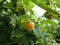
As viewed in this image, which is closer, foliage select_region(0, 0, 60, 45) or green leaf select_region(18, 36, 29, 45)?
foliage select_region(0, 0, 60, 45)

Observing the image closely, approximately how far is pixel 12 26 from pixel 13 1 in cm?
24

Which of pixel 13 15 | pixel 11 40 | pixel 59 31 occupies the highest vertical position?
pixel 13 15

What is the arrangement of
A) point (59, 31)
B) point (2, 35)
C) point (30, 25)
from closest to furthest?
1. point (30, 25)
2. point (2, 35)
3. point (59, 31)

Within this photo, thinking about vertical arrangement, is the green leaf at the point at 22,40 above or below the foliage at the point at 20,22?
below

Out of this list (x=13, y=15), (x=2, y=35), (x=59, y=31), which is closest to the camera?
(x=13, y=15)

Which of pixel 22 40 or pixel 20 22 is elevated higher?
pixel 20 22

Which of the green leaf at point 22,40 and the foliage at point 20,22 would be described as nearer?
the foliage at point 20,22

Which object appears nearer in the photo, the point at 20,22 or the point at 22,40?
the point at 20,22

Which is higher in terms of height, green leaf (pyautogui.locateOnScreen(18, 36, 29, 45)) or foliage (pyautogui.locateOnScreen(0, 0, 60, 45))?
foliage (pyautogui.locateOnScreen(0, 0, 60, 45))

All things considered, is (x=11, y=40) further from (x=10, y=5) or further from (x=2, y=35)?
(x=10, y=5)

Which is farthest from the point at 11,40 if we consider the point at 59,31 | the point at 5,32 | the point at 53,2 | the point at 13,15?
the point at 59,31

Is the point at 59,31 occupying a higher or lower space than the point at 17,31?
lower

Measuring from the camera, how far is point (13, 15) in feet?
3.00

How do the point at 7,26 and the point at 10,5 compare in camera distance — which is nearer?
the point at 10,5
